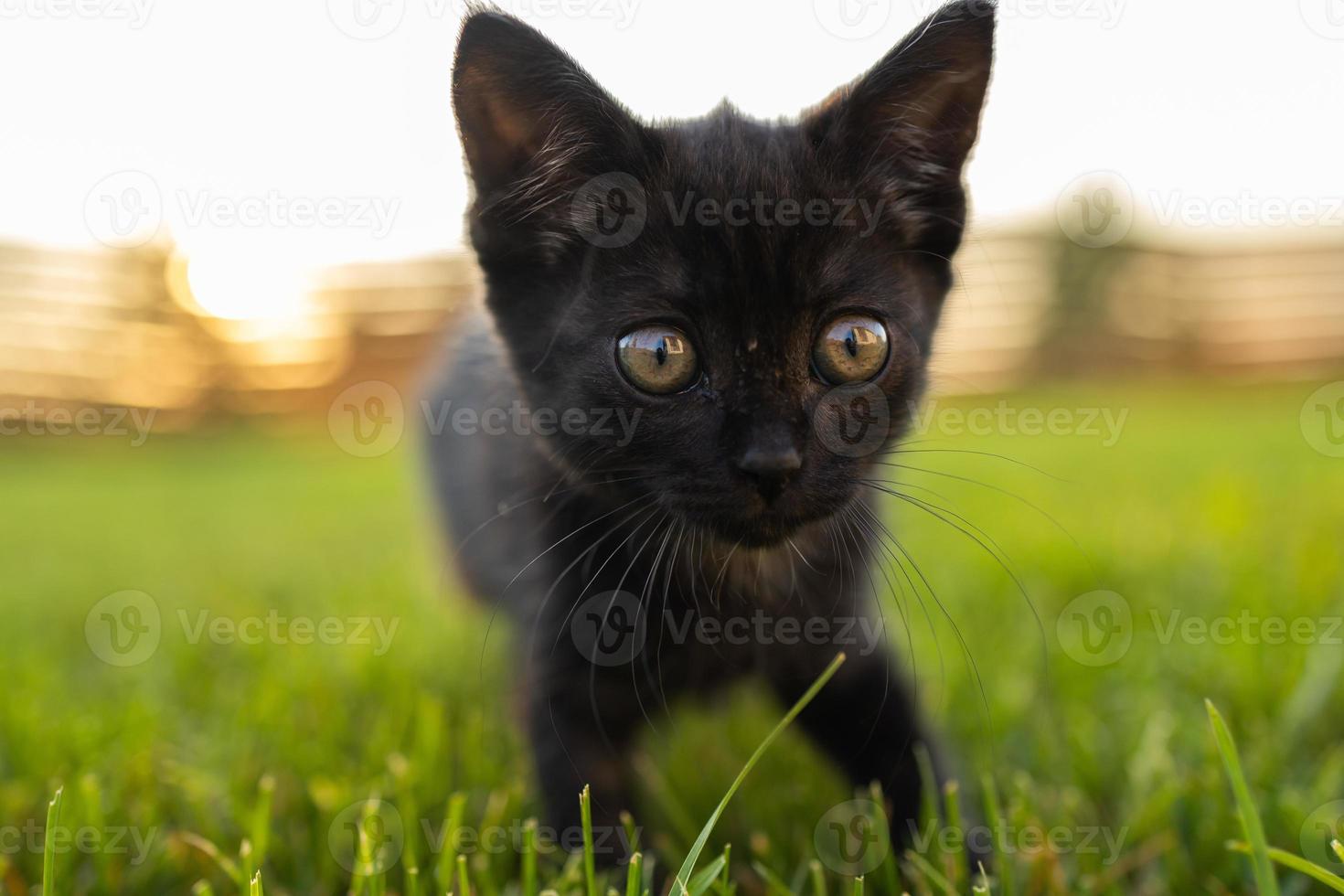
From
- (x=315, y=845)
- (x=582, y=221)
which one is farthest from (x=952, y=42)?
(x=315, y=845)

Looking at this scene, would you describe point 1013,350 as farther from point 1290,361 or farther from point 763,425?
point 763,425

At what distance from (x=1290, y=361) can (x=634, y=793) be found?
1574 centimetres

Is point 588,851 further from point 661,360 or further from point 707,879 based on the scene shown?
point 661,360

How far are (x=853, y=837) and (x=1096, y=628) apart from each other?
1.41 metres

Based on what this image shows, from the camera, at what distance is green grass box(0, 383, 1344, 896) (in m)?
1.49

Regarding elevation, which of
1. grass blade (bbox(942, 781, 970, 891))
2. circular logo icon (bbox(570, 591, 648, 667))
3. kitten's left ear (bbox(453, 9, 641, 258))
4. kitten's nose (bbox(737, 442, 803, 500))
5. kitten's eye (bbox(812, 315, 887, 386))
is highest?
kitten's left ear (bbox(453, 9, 641, 258))

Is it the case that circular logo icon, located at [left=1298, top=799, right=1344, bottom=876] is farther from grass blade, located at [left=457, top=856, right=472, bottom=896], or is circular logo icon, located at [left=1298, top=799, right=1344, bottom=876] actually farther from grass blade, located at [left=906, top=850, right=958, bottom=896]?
grass blade, located at [left=457, top=856, right=472, bottom=896]

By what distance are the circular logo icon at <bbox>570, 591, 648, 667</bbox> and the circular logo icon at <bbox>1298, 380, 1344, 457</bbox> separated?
3.95 meters

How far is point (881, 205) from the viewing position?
1657mm

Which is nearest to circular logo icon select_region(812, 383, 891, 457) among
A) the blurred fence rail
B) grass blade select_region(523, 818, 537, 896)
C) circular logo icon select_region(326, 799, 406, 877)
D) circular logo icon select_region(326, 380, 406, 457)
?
grass blade select_region(523, 818, 537, 896)

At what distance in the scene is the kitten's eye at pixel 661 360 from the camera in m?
1.46

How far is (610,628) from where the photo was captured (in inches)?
66.7

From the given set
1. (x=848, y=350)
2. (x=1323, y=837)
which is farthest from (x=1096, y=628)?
(x=848, y=350)

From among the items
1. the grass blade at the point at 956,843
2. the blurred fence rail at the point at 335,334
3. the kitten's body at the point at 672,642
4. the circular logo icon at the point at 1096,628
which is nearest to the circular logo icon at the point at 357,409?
the blurred fence rail at the point at 335,334
